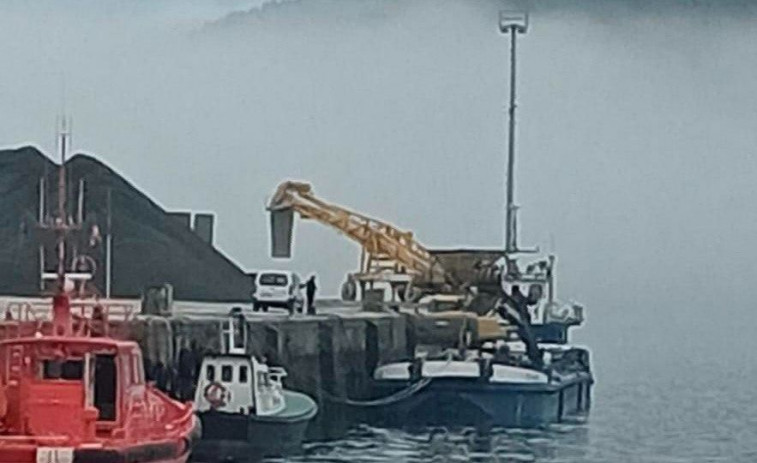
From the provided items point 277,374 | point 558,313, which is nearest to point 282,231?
point 277,374

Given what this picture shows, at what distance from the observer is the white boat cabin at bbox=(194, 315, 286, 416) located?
5367 mm

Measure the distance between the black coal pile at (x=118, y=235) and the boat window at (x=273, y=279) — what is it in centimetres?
5

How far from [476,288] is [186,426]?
0.91 m

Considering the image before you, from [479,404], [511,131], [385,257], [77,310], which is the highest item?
[511,131]

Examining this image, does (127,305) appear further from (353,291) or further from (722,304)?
(722,304)

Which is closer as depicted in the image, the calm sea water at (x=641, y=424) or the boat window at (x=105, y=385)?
the boat window at (x=105, y=385)

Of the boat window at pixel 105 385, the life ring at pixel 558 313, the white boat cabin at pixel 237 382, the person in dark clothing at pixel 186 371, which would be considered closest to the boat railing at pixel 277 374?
the white boat cabin at pixel 237 382

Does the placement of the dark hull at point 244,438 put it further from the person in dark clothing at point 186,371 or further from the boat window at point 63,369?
the boat window at point 63,369

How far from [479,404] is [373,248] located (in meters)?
0.54

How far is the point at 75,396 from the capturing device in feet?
16.3

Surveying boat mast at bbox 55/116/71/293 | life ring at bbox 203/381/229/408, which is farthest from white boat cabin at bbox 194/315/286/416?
boat mast at bbox 55/116/71/293

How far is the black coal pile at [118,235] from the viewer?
5.43 meters

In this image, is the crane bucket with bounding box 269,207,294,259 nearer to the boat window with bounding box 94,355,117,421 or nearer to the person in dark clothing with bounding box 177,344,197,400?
the person in dark clothing with bounding box 177,344,197,400

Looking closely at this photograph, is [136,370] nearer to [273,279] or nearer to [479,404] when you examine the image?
[273,279]
